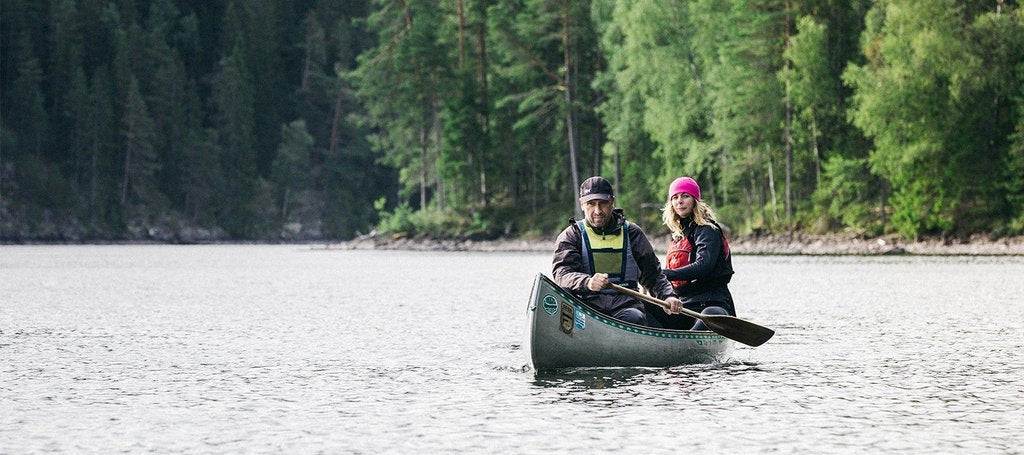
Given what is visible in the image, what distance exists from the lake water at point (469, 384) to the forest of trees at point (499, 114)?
2193 centimetres

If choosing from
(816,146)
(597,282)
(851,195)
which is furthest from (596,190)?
(816,146)

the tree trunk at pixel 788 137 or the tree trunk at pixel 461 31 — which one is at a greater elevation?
the tree trunk at pixel 461 31

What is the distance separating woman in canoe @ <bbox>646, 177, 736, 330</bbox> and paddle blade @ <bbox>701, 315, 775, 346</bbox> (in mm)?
149

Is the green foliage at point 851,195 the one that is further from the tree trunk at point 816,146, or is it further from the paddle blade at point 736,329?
the paddle blade at point 736,329

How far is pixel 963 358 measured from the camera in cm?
1315

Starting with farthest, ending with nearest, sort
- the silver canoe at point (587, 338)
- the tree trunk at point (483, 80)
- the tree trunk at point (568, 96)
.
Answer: the tree trunk at point (483, 80) < the tree trunk at point (568, 96) < the silver canoe at point (587, 338)

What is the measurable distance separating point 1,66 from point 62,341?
299ft

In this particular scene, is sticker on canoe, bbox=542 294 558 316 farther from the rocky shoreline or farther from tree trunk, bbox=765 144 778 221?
tree trunk, bbox=765 144 778 221

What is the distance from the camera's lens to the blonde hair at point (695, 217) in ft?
38.9

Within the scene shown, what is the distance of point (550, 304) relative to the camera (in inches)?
433

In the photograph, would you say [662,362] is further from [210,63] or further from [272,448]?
[210,63]

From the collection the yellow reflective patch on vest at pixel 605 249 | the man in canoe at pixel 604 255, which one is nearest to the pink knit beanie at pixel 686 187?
the man in canoe at pixel 604 255

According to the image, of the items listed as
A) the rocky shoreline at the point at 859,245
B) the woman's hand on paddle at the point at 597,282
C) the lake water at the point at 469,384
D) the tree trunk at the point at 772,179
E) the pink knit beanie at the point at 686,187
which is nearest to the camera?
the lake water at the point at 469,384

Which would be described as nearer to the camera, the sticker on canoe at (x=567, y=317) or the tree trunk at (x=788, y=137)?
the sticker on canoe at (x=567, y=317)
